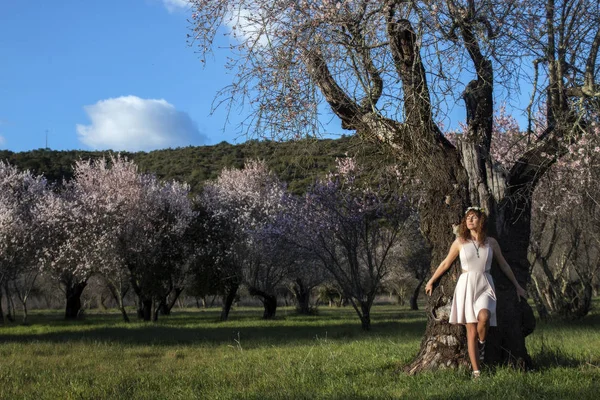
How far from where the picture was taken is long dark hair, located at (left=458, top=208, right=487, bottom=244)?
6.80 metres

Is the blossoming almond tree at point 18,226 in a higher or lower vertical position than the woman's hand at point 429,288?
higher

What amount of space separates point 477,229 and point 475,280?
1.94ft

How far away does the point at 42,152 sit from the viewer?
64.4m

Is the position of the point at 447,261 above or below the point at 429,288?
above

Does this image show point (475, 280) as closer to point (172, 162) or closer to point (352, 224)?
point (352, 224)

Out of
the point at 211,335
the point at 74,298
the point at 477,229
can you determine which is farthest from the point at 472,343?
the point at 74,298

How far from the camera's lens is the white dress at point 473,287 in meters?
6.58

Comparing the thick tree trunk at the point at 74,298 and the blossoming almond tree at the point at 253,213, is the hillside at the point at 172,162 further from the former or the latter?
the thick tree trunk at the point at 74,298

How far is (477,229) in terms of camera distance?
6801 mm

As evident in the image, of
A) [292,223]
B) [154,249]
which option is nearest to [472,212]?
[292,223]

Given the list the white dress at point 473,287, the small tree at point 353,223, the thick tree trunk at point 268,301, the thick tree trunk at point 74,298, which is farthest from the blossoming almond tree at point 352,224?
the thick tree trunk at point 74,298

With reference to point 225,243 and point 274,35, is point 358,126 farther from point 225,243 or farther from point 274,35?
point 225,243

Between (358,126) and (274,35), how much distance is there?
1623mm

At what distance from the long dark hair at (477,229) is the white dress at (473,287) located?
0.10 meters
